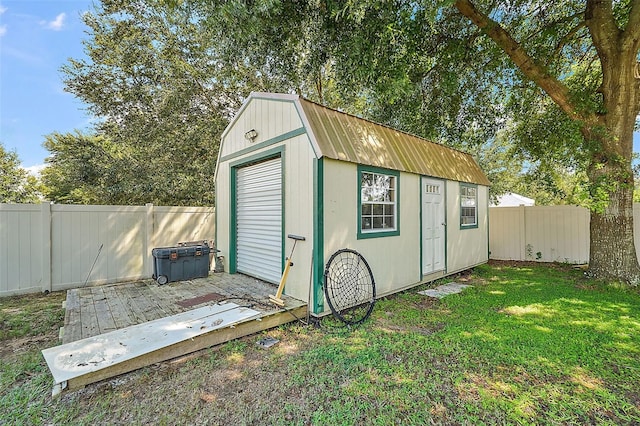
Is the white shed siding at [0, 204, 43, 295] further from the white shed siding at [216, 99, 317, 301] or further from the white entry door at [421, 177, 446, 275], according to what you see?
the white entry door at [421, 177, 446, 275]

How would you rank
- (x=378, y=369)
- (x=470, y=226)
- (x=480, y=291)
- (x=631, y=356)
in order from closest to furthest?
1. (x=378, y=369)
2. (x=631, y=356)
3. (x=480, y=291)
4. (x=470, y=226)

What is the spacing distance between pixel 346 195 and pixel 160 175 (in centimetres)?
792

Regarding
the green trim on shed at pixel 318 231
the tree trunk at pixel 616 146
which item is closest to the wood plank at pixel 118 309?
the green trim on shed at pixel 318 231

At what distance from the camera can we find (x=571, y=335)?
11.3ft

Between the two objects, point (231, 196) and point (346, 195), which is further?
point (231, 196)

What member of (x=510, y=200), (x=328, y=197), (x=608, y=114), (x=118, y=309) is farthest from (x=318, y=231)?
(x=510, y=200)

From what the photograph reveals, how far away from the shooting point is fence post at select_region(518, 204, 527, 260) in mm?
8688

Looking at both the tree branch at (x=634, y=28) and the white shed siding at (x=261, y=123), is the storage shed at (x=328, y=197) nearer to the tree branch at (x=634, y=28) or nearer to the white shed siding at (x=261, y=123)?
the white shed siding at (x=261, y=123)

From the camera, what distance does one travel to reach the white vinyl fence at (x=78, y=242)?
5.00m

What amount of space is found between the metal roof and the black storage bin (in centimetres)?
337

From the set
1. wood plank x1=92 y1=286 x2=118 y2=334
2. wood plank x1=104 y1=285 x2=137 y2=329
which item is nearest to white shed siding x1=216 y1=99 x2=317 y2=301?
wood plank x1=104 y1=285 x2=137 y2=329

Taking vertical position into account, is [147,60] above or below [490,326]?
above

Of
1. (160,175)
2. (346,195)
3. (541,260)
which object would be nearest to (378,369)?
(346,195)

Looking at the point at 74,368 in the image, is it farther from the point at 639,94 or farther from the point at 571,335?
the point at 639,94
